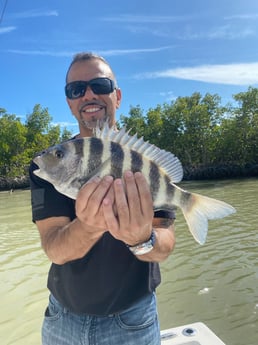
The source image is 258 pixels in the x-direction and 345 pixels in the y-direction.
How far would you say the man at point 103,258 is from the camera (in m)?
1.52

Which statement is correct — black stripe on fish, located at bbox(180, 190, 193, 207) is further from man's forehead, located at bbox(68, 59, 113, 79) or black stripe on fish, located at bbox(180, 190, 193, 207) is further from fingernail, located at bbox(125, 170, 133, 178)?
man's forehead, located at bbox(68, 59, 113, 79)

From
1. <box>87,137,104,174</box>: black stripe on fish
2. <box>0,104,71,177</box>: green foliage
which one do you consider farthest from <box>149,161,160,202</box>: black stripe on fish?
<box>0,104,71,177</box>: green foliage

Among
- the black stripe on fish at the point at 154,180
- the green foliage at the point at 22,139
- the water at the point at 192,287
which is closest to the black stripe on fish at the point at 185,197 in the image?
the black stripe on fish at the point at 154,180

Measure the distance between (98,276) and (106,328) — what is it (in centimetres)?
25

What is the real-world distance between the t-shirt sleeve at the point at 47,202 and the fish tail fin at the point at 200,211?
59 cm

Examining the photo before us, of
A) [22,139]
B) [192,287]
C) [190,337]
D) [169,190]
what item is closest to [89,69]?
[169,190]

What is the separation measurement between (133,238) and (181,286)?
16.2ft

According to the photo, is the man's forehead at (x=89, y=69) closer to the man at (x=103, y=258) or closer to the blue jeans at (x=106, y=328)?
the man at (x=103, y=258)

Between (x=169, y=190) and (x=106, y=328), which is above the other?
(x=169, y=190)

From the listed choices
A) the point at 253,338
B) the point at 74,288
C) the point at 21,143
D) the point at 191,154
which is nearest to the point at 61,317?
the point at 74,288

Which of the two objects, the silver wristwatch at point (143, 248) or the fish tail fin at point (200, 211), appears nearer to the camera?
the silver wristwatch at point (143, 248)

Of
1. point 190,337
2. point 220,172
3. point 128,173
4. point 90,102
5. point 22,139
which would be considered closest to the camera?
point 128,173

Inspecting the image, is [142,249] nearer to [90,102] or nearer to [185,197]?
[185,197]

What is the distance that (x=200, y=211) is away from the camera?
5.82 ft
